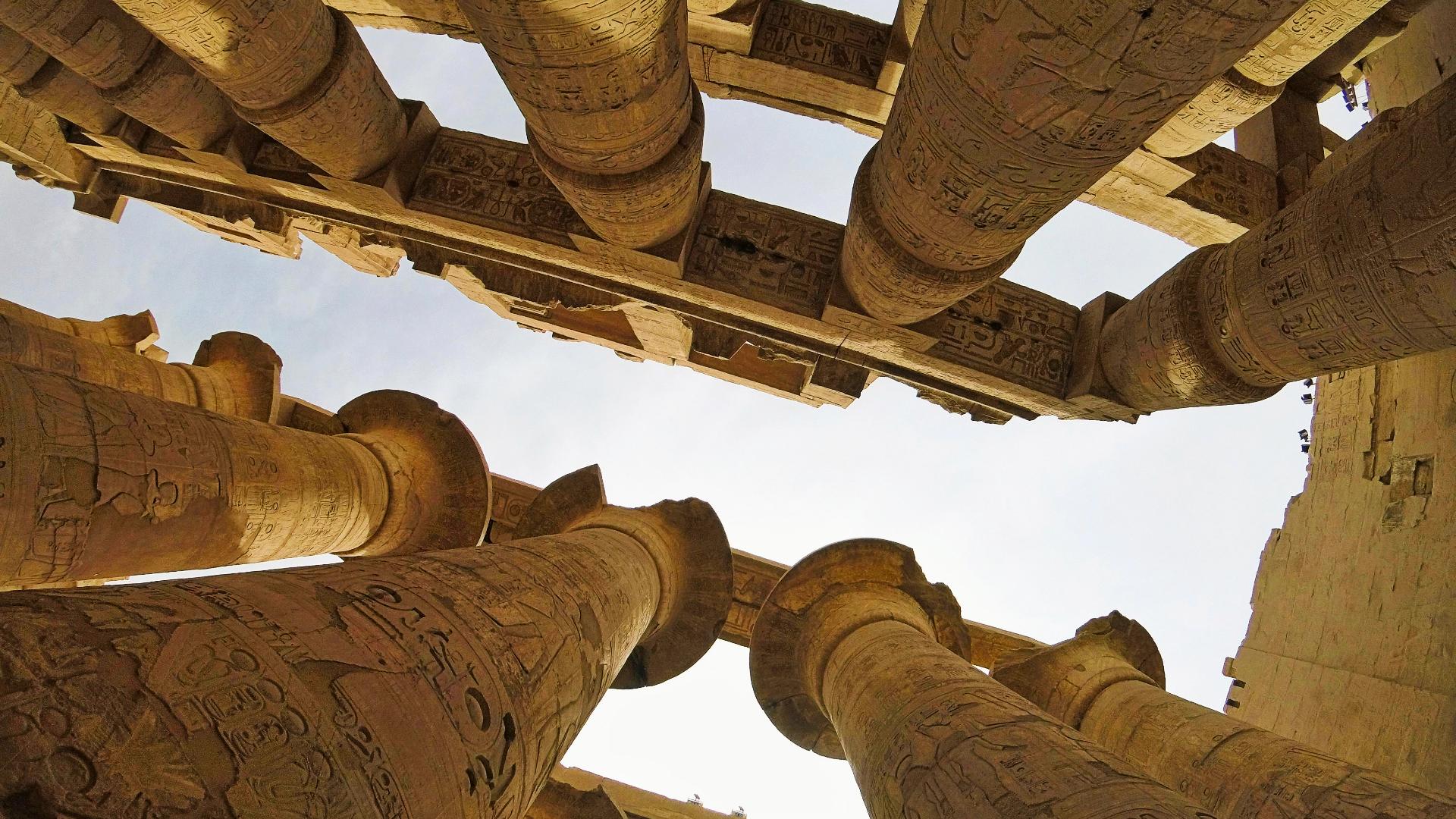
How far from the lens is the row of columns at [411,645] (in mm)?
1375

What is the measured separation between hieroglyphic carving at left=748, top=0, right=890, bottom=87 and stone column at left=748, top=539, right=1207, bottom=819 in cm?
389

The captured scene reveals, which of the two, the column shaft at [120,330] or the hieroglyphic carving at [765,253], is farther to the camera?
the column shaft at [120,330]

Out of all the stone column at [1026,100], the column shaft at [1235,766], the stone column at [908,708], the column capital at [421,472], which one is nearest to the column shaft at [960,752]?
the stone column at [908,708]

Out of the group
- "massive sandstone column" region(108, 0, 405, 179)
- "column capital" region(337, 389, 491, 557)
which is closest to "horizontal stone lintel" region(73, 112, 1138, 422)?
"massive sandstone column" region(108, 0, 405, 179)

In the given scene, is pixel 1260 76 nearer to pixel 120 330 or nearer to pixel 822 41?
pixel 822 41

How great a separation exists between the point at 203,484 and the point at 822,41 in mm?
5447

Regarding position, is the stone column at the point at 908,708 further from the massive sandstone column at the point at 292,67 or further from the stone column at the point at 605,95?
the massive sandstone column at the point at 292,67

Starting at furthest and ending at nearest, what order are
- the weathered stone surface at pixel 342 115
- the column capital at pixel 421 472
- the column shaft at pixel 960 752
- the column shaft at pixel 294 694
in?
the column capital at pixel 421 472
the weathered stone surface at pixel 342 115
the column shaft at pixel 960 752
the column shaft at pixel 294 694

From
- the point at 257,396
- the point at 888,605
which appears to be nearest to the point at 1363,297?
the point at 888,605

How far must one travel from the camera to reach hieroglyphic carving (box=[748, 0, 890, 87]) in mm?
5941

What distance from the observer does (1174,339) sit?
4.17m

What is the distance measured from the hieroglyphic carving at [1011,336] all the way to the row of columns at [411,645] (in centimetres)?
162

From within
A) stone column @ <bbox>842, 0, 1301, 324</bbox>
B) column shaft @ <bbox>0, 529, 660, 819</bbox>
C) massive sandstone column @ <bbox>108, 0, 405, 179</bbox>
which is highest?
massive sandstone column @ <bbox>108, 0, 405, 179</bbox>

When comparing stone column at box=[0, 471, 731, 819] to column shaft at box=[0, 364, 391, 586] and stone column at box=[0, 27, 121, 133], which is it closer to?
column shaft at box=[0, 364, 391, 586]
